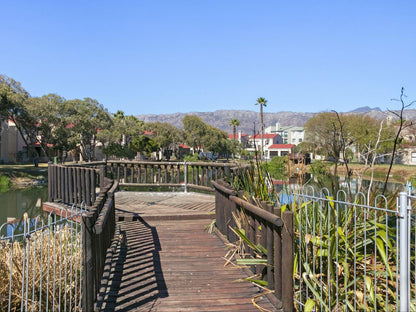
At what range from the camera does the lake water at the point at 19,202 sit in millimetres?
16156

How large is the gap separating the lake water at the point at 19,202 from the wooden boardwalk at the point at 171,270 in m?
10.4

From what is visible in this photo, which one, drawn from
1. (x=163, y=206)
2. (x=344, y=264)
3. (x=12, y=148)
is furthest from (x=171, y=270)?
(x=12, y=148)

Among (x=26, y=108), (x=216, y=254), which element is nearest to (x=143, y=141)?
(x=26, y=108)

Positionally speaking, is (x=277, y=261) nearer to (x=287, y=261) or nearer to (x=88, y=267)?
(x=287, y=261)

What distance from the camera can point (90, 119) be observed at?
3731 cm

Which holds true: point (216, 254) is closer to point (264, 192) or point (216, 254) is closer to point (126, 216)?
point (264, 192)

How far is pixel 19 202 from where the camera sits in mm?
19500

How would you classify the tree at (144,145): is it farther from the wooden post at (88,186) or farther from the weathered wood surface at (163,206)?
the wooden post at (88,186)

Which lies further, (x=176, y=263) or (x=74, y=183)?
(x=74, y=183)

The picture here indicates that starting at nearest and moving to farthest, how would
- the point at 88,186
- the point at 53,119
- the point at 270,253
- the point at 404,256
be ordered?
the point at 404,256
the point at 270,253
the point at 88,186
the point at 53,119

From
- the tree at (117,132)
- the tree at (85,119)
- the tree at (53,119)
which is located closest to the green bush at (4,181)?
the tree at (53,119)

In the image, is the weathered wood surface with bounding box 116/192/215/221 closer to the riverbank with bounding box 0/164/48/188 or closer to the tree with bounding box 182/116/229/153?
the riverbank with bounding box 0/164/48/188

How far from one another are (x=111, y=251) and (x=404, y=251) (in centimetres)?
354

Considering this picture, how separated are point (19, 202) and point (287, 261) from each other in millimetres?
19680
